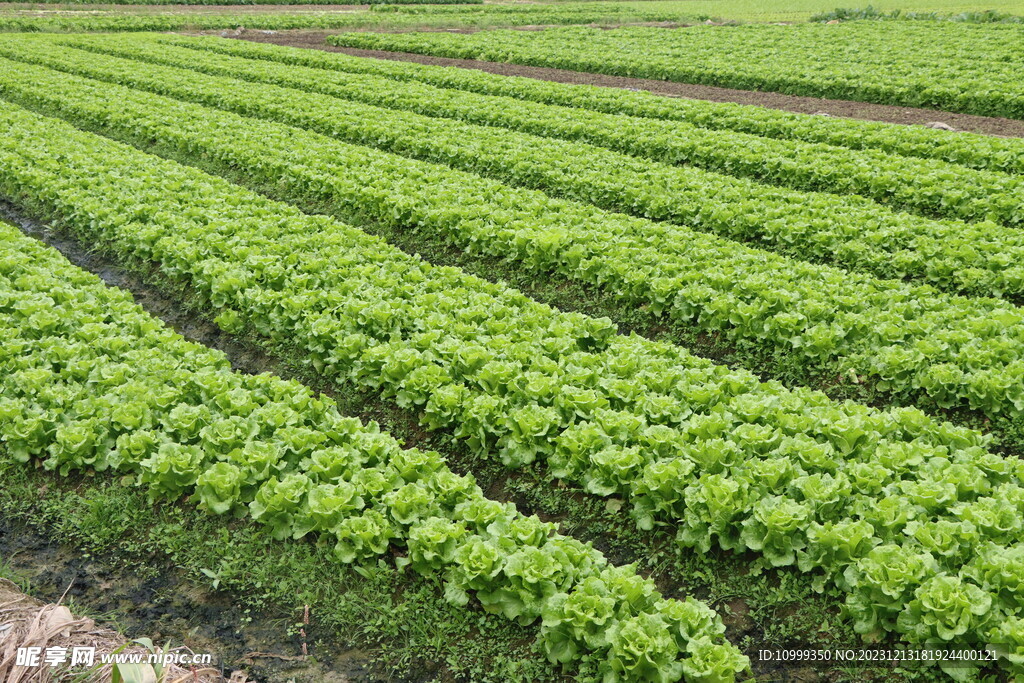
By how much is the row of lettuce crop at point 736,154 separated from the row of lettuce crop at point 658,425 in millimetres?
5644

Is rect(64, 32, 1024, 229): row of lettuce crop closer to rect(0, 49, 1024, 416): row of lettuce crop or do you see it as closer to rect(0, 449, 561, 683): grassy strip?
rect(0, 49, 1024, 416): row of lettuce crop

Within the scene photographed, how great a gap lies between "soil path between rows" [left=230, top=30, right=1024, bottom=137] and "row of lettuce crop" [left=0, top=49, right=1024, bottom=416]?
525 inches

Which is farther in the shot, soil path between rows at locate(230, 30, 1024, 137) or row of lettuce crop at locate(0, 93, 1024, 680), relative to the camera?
soil path between rows at locate(230, 30, 1024, 137)

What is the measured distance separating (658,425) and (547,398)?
3.65ft

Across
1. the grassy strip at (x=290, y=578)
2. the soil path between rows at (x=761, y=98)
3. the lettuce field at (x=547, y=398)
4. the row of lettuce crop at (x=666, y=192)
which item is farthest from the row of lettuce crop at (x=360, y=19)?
the grassy strip at (x=290, y=578)

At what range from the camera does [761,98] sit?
24625mm

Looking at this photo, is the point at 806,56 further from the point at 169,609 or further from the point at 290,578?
the point at 169,609

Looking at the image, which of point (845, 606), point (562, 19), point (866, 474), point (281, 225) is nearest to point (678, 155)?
point (281, 225)

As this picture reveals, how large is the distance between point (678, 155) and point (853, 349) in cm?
857

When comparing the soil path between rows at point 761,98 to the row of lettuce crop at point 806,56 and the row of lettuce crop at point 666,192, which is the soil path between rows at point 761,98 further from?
the row of lettuce crop at point 666,192

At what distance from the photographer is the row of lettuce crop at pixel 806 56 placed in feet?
74.0

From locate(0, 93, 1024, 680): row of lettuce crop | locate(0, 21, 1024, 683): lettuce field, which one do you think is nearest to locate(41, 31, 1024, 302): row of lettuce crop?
locate(0, 21, 1024, 683): lettuce field

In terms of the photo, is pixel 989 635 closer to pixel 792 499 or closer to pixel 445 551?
pixel 792 499

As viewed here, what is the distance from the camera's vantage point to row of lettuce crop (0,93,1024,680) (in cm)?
512
